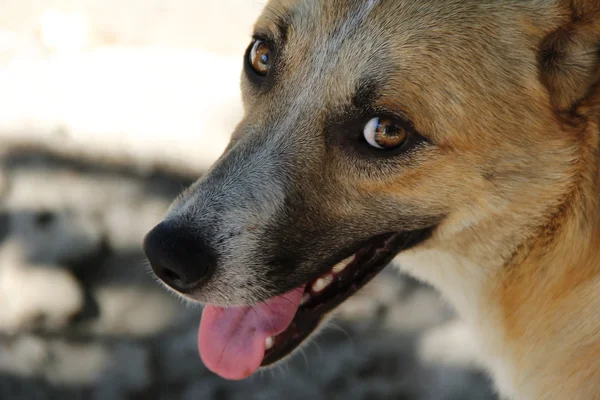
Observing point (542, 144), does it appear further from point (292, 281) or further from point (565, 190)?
point (292, 281)

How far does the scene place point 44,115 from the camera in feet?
12.9

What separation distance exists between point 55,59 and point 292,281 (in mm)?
2512

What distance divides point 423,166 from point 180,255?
0.76m

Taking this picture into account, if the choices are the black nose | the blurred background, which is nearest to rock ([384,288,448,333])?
the blurred background

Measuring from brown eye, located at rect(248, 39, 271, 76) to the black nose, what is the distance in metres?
0.66

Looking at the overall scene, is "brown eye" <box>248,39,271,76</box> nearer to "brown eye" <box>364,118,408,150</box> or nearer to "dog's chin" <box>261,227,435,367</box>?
"brown eye" <box>364,118,408,150</box>

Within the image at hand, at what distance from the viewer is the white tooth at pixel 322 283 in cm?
249

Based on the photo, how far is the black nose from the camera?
7.22 ft

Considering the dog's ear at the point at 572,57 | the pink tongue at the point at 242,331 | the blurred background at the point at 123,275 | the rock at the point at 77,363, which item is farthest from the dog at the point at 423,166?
the rock at the point at 77,363

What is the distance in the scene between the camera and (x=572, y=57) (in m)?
2.23

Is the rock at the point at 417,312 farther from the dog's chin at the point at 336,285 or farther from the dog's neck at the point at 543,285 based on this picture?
the dog's chin at the point at 336,285

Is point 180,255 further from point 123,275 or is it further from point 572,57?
point 123,275

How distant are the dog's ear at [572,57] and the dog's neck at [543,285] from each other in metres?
0.10

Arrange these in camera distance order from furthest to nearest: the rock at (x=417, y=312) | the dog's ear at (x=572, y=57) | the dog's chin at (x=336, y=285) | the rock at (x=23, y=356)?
the rock at (x=417, y=312) → the rock at (x=23, y=356) → the dog's chin at (x=336, y=285) → the dog's ear at (x=572, y=57)
